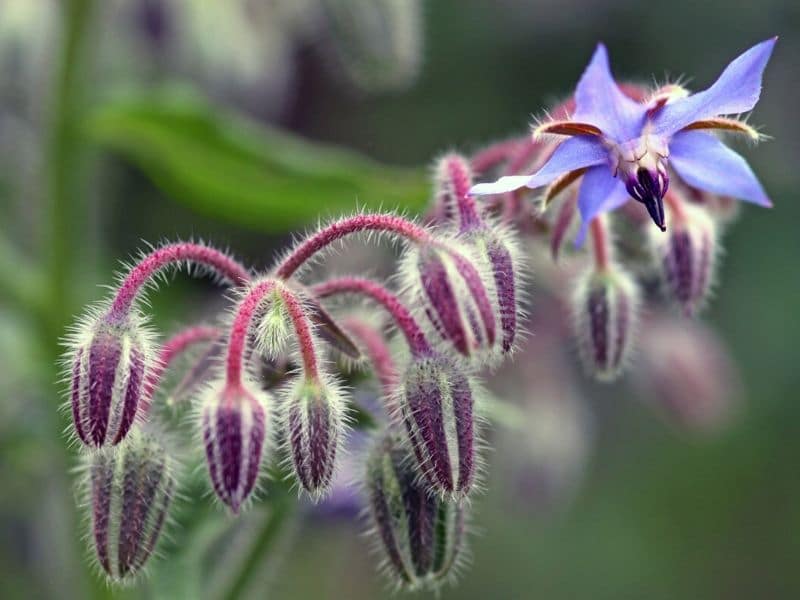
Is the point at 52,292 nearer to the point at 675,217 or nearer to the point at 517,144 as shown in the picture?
the point at 517,144

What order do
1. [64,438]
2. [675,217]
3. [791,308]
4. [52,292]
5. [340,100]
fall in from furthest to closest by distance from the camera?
[340,100] → [791,308] → [52,292] → [64,438] → [675,217]

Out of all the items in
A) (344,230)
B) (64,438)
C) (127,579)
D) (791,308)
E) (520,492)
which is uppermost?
(791,308)

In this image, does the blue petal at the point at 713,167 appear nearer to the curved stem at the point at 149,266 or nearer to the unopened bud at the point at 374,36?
the curved stem at the point at 149,266

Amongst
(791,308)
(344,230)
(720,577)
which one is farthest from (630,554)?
(344,230)

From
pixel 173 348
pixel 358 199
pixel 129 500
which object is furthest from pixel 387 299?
pixel 358 199

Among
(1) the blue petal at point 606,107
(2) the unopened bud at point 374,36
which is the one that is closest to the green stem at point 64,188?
(2) the unopened bud at point 374,36

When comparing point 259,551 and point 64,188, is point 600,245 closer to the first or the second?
point 259,551

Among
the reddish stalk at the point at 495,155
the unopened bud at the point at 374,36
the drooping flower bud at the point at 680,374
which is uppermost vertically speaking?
the unopened bud at the point at 374,36
